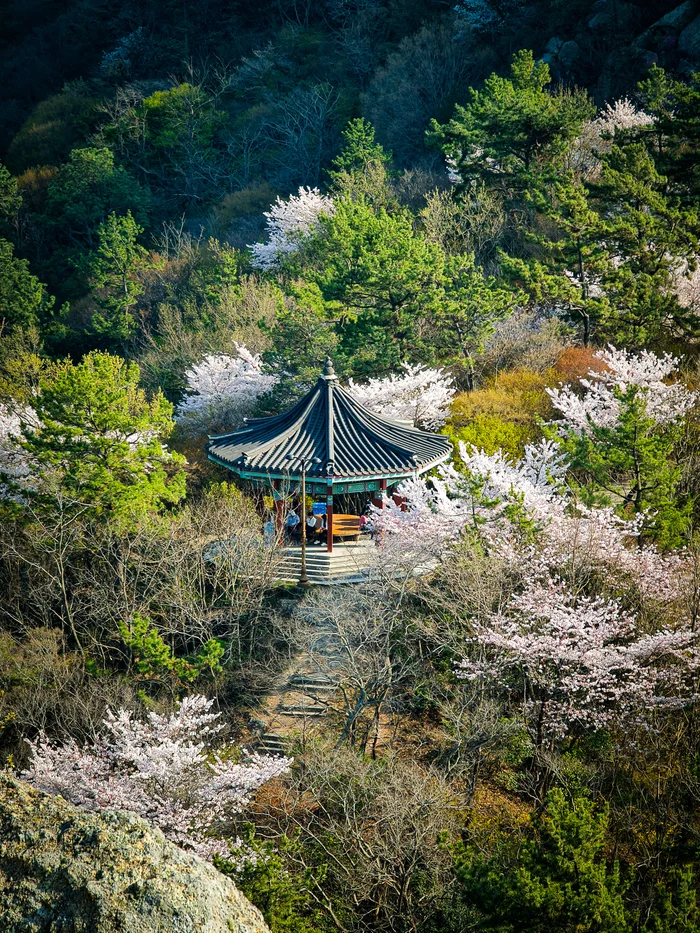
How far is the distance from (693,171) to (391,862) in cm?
2211

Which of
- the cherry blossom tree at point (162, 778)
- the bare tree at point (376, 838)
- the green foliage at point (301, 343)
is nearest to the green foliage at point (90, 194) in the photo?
the green foliage at point (301, 343)

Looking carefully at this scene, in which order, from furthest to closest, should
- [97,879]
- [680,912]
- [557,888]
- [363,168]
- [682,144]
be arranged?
[363,168]
[682,144]
[680,912]
[557,888]
[97,879]

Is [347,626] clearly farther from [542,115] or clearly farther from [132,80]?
[132,80]

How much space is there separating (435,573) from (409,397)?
28.1ft

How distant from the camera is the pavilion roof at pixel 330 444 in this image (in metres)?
21.5

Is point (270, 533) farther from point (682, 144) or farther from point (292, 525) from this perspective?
point (682, 144)

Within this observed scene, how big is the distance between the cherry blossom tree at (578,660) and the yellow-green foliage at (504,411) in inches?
290

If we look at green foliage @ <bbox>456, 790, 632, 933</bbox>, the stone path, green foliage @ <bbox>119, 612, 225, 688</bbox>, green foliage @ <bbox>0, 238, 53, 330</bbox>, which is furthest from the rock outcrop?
green foliage @ <bbox>0, 238, 53, 330</bbox>

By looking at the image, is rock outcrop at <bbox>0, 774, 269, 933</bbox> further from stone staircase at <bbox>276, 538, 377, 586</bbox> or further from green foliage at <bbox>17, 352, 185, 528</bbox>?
green foliage at <bbox>17, 352, 185, 528</bbox>

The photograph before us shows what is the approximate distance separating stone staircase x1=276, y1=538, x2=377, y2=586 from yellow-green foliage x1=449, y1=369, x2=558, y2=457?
425 centimetres

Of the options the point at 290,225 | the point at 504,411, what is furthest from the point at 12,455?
the point at 290,225

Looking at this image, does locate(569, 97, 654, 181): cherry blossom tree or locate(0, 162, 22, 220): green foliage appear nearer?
locate(569, 97, 654, 181): cherry blossom tree

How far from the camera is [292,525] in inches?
910

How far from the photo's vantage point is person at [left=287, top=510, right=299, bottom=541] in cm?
2302
